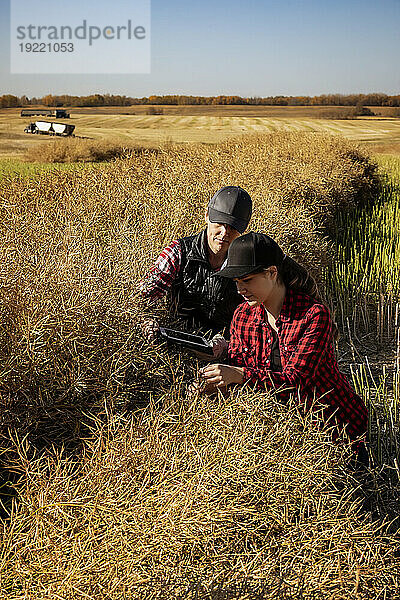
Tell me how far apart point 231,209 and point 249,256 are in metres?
0.85

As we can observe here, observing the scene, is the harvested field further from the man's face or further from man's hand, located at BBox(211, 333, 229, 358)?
the man's face

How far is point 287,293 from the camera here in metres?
2.53

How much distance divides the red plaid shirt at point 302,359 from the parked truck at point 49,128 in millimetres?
16331

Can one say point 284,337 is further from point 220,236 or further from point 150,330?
point 220,236

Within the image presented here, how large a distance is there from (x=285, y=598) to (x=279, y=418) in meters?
0.69

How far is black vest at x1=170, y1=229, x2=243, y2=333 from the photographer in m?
3.35

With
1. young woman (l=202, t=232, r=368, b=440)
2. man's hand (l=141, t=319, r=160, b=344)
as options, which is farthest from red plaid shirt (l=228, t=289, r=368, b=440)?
man's hand (l=141, t=319, r=160, b=344)

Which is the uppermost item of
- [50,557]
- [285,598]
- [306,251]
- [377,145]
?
[377,145]

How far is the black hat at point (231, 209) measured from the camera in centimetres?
315

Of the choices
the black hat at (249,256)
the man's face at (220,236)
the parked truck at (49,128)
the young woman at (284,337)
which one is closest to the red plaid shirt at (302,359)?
the young woman at (284,337)

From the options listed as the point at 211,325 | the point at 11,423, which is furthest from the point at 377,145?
the point at 11,423

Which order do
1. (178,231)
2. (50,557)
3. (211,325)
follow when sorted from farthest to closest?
(178,231)
(211,325)
(50,557)

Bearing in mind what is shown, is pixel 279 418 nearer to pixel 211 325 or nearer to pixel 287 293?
pixel 287 293

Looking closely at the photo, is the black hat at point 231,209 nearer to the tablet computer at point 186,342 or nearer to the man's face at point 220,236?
the man's face at point 220,236
